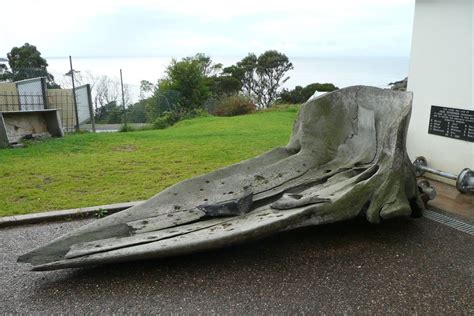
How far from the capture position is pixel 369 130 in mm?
3500

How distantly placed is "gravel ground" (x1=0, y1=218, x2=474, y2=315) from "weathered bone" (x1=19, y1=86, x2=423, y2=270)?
0.61 feet

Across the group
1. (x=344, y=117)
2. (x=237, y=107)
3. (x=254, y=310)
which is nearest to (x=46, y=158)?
(x=344, y=117)

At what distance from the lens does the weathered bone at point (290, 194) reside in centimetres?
245

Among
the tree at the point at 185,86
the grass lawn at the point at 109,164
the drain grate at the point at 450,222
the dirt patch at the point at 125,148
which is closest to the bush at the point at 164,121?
the tree at the point at 185,86

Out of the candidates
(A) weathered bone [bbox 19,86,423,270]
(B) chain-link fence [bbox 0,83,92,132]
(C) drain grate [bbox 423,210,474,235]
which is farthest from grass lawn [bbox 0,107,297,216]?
(C) drain grate [bbox 423,210,474,235]

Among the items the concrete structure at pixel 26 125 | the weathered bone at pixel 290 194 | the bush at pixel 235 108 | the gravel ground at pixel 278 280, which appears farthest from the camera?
the bush at pixel 235 108

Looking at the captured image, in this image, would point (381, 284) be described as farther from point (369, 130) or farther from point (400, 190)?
point (369, 130)

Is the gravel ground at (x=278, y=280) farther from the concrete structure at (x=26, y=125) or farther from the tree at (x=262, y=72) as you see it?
the tree at (x=262, y=72)

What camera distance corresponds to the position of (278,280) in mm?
2447

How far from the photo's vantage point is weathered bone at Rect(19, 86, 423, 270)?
245cm

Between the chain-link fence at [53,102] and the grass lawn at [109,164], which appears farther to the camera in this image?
the chain-link fence at [53,102]

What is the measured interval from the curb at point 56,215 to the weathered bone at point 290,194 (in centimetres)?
77

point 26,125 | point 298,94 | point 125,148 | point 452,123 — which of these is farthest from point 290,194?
point 298,94

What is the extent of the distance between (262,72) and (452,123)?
1864cm
